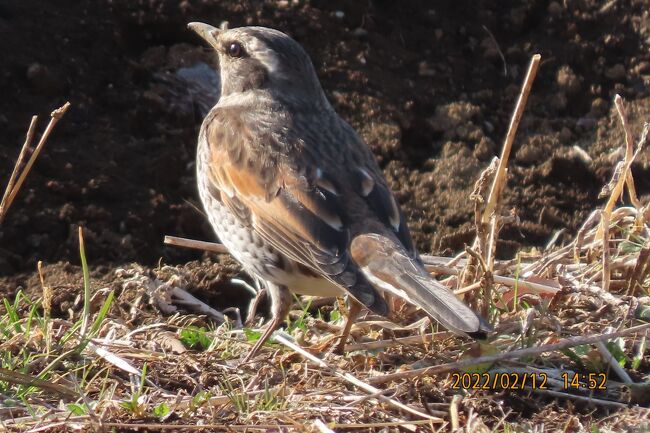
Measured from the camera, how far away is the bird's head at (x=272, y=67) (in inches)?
229

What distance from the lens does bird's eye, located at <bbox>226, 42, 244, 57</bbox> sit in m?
5.94

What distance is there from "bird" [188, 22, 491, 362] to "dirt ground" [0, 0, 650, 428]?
1172 mm

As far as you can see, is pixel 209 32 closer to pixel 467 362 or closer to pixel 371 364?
pixel 371 364

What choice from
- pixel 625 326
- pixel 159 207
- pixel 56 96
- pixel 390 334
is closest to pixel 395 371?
pixel 390 334

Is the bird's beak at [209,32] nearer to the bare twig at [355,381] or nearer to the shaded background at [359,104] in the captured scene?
the shaded background at [359,104]

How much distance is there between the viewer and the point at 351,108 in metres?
7.82

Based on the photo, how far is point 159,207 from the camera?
699cm

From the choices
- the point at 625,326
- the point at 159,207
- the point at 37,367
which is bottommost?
the point at 159,207

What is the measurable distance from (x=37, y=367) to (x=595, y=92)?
490cm

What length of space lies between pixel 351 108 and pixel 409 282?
12.0ft

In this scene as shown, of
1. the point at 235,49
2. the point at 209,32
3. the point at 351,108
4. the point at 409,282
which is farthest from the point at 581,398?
the point at 351,108

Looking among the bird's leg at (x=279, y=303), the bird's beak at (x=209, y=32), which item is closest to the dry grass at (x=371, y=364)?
the bird's leg at (x=279, y=303)

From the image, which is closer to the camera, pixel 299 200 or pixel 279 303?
pixel 299 200

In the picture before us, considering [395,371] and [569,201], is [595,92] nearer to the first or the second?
[569,201]
